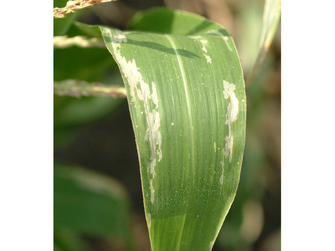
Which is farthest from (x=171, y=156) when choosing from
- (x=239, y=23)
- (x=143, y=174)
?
(x=239, y=23)

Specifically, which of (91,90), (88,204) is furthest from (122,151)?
(91,90)

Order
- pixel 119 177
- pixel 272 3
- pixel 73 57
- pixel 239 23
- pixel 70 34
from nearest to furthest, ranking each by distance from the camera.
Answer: pixel 272 3 → pixel 70 34 → pixel 73 57 → pixel 239 23 → pixel 119 177

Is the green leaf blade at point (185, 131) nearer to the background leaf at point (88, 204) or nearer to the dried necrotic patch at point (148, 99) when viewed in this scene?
the dried necrotic patch at point (148, 99)

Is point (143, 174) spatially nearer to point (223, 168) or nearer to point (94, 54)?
point (223, 168)

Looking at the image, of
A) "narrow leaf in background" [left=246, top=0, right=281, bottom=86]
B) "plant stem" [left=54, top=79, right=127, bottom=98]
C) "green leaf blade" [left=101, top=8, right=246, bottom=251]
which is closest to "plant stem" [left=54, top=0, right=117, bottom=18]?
"green leaf blade" [left=101, top=8, right=246, bottom=251]

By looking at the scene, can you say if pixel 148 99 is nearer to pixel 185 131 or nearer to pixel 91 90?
pixel 185 131

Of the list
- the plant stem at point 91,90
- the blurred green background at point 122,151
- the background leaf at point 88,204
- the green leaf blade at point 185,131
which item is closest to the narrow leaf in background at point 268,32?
the green leaf blade at point 185,131
